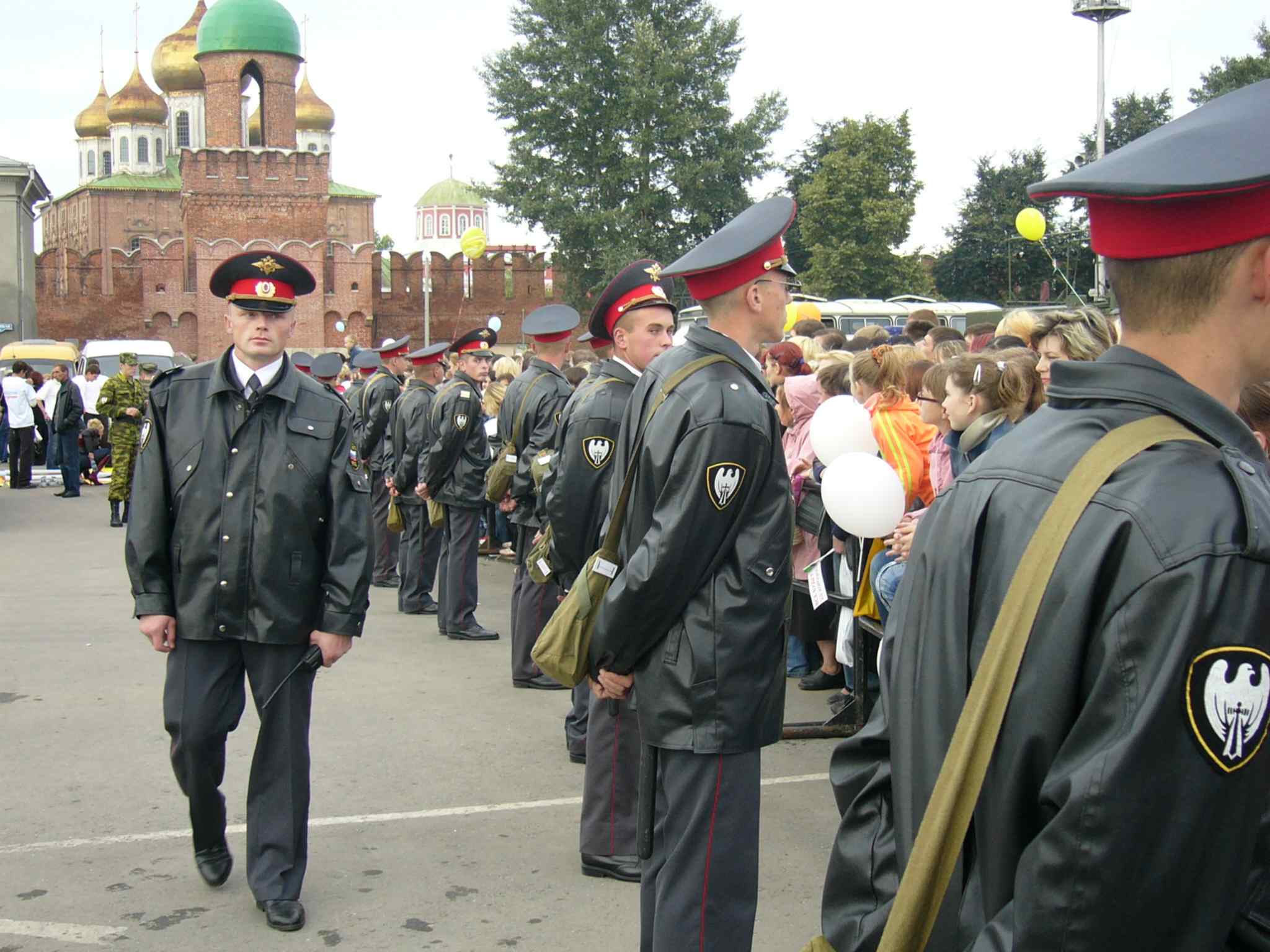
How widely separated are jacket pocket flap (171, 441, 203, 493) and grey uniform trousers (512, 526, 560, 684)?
330 centimetres

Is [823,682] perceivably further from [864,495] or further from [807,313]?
[807,313]

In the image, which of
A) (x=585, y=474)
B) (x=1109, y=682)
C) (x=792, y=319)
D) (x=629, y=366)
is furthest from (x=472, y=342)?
(x=1109, y=682)

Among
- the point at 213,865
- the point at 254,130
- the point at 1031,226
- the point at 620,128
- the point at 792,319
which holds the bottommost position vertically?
the point at 213,865

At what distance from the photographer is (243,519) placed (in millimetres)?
4684

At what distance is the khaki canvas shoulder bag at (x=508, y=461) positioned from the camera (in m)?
8.66

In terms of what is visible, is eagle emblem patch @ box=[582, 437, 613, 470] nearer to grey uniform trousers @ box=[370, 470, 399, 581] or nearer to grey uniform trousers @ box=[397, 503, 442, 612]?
grey uniform trousers @ box=[397, 503, 442, 612]

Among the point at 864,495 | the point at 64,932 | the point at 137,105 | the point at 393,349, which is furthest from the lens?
the point at 137,105

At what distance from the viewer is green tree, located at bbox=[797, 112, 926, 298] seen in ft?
Answer: 164

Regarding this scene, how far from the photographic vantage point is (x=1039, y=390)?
600 centimetres

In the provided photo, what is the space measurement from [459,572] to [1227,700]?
8.81m

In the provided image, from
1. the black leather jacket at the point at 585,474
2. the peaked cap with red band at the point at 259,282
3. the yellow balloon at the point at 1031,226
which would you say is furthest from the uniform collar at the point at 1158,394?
the yellow balloon at the point at 1031,226

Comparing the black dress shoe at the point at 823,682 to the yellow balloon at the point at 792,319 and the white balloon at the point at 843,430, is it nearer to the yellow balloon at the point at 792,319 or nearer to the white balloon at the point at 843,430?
the white balloon at the point at 843,430

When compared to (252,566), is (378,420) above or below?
above

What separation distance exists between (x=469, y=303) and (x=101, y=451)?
40545 millimetres
